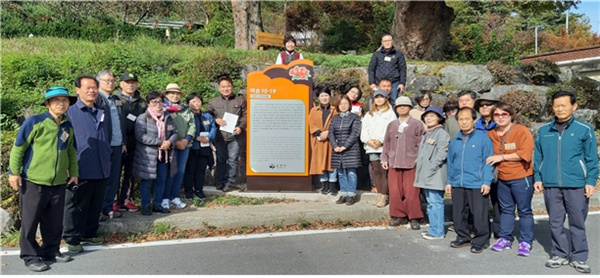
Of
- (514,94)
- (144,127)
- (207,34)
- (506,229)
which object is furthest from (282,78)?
(207,34)

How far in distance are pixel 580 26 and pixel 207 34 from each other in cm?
3012

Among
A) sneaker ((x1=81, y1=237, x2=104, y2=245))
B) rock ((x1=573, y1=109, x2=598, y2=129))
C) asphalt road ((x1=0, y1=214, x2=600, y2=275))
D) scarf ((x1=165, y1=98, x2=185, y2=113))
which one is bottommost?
asphalt road ((x1=0, y1=214, x2=600, y2=275))

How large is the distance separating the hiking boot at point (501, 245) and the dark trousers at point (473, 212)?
0.36 feet

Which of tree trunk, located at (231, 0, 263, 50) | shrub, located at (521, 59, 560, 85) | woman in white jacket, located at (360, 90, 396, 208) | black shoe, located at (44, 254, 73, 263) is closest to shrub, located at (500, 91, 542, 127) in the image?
shrub, located at (521, 59, 560, 85)

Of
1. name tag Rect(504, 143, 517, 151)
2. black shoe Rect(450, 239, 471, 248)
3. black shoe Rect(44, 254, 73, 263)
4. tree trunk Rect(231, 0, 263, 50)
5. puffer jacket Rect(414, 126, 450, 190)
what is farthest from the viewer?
tree trunk Rect(231, 0, 263, 50)

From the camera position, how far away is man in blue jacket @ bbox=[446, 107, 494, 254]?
546 cm

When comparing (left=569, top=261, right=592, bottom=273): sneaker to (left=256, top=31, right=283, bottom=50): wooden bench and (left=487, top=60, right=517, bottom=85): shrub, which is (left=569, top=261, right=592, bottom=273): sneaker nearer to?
(left=487, top=60, right=517, bottom=85): shrub

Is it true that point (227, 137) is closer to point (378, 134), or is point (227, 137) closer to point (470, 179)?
point (378, 134)

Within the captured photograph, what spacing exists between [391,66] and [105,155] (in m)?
5.41

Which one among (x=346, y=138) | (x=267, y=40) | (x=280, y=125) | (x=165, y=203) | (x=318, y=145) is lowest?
(x=165, y=203)

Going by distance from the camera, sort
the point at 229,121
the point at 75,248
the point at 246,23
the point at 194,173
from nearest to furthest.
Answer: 1. the point at 75,248
2. the point at 194,173
3. the point at 229,121
4. the point at 246,23

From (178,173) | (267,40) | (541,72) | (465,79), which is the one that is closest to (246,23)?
(267,40)

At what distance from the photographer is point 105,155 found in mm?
5504

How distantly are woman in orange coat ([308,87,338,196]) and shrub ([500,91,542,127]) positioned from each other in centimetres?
623
